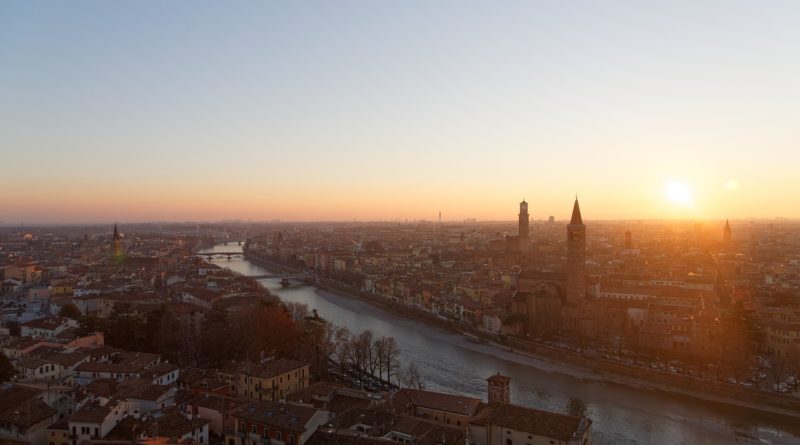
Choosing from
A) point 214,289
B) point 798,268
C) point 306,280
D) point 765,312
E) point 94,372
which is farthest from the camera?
point 306,280

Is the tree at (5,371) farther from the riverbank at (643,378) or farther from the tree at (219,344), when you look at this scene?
the riverbank at (643,378)

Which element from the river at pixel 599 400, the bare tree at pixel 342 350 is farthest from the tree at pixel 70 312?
the river at pixel 599 400

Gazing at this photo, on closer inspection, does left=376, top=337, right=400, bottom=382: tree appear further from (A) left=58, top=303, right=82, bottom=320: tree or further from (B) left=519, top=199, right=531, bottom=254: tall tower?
(B) left=519, top=199, right=531, bottom=254: tall tower

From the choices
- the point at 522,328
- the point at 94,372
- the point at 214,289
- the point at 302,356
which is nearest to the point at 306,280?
the point at 214,289

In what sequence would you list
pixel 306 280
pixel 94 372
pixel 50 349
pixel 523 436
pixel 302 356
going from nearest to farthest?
pixel 523 436, pixel 94 372, pixel 50 349, pixel 302 356, pixel 306 280

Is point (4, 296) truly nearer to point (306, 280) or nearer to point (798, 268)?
point (306, 280)

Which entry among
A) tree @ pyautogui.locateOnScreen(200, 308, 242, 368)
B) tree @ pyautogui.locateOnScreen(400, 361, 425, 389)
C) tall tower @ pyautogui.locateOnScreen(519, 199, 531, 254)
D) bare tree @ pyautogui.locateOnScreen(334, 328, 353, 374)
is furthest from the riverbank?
tall tower @ pyautogui.locateOnScreen(519, 199, 531, 254)

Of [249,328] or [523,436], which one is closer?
[523,436]
